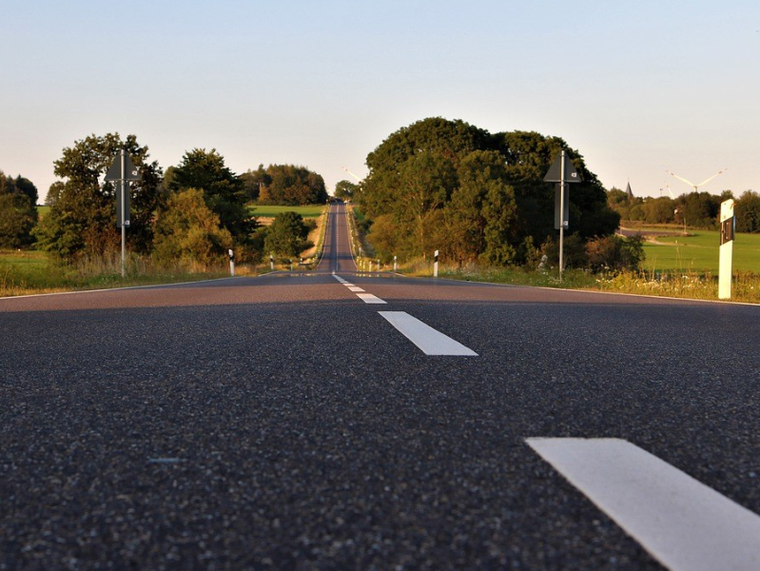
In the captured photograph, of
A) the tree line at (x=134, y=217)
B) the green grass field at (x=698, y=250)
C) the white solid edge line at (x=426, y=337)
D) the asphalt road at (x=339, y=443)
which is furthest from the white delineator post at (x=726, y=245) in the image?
the green grass field at (x=698, y=250)

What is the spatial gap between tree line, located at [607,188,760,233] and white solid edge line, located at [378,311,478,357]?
4431 centimetres

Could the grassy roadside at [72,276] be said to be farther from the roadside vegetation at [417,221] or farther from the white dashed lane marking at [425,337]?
the white dashed lane marking at [425,337]

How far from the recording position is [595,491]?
163cm

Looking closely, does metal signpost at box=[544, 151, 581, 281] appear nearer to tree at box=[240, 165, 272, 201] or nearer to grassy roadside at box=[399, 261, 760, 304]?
grassy roadside at box=[399, 261, 760, 304]

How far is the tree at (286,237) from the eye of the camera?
98.4m

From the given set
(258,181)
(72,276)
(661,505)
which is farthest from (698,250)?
(258,181)

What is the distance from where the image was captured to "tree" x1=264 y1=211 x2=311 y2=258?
98375mm

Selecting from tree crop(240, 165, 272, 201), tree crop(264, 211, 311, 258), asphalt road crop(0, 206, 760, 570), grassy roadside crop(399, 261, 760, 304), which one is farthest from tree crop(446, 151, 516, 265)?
tree crop(240, 165, 272, 201)

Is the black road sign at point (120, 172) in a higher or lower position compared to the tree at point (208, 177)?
lower

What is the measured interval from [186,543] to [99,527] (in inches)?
8.5

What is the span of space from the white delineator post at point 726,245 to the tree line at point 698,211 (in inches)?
1490

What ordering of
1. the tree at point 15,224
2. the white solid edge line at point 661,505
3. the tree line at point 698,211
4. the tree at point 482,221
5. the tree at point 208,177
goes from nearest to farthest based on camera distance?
the white solid edge line at point 661,505 → the tree at point 482,221 → the tree at point 208,177 → the tree line at point 698,211 → the tree at point 15,224

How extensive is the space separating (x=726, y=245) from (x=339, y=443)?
9.85 metres

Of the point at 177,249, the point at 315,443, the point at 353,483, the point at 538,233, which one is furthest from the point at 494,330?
the point at 538,233
